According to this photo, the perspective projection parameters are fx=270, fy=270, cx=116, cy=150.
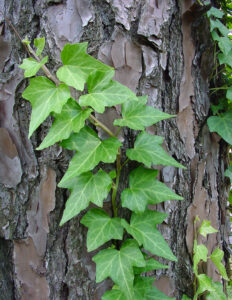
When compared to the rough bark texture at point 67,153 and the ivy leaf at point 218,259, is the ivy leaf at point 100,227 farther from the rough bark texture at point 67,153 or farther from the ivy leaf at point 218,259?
the ivy leaf at point 218,259

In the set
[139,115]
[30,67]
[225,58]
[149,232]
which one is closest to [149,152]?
[139,115]

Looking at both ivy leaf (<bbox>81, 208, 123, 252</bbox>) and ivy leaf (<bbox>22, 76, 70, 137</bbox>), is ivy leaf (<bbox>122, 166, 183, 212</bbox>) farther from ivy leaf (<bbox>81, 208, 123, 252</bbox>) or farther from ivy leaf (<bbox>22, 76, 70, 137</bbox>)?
ivy leaf (<bbox>22, 76, 70, 137</bbox>)

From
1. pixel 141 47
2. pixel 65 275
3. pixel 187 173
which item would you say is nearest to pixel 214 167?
pixel 187 173

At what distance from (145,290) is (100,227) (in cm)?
22

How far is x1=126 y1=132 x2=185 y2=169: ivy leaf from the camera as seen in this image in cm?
68

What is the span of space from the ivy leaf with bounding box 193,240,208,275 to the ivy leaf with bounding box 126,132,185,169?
14.4 inches

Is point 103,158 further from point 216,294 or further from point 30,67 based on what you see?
point 216,294

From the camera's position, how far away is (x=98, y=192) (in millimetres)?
654

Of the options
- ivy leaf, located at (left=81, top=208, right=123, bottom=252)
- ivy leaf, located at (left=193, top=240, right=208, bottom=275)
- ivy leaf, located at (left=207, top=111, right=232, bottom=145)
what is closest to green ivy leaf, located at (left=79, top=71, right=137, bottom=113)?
ivy leaf, located at (left=81, top=208, right=123, bottom=252)

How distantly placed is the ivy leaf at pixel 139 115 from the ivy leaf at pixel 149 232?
0.24 metres

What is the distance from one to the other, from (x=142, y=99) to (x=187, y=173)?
314 millimetres

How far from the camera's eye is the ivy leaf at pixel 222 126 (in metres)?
0.93

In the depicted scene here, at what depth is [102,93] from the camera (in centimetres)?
65

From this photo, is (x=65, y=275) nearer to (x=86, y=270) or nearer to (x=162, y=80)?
(x=86, y=270)
